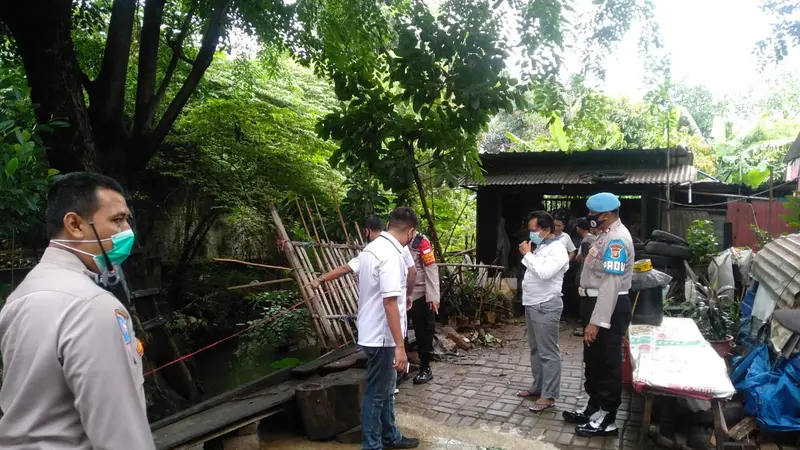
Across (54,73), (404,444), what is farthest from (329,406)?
(54,73)

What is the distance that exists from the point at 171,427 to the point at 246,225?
206 inches

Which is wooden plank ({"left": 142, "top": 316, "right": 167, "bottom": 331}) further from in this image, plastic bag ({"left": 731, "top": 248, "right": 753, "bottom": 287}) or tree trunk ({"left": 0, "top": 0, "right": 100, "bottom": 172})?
plastic bag ({"left": 731, "top": 248, "right": 753, "bottom": 287})

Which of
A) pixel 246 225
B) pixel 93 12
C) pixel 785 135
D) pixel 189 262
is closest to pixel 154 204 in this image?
pixel 189 262

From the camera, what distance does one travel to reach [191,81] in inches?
256

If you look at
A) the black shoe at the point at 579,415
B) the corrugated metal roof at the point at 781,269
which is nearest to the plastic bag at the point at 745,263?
the corrugated metal roof at the point at 781,269

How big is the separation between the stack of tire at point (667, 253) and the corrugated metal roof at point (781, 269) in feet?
4.51

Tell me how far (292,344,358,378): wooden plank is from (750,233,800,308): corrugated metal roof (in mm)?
4395

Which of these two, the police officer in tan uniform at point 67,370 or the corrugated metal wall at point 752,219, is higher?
the police officer in tan uniform at point 67,370

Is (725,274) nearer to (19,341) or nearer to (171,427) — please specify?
(171,427)

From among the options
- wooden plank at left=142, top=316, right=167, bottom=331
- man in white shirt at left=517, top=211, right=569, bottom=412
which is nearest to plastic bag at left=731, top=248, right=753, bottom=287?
man in white shirt at left=517, top=211, right=569, bottom=412

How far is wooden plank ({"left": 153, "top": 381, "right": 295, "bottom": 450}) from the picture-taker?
3773mm

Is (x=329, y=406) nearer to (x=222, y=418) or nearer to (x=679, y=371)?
(x=222, y=418)

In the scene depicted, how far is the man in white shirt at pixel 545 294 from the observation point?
4.81 meters

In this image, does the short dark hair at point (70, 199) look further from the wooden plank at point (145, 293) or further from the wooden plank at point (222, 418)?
the wooden plank at point (145, 293)
